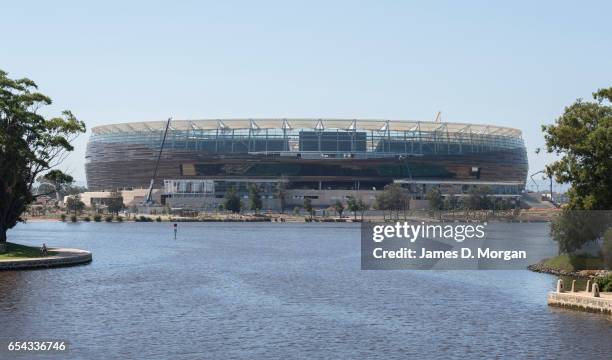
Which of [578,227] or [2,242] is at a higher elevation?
[578,227]

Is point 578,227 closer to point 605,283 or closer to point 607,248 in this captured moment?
point 607,248

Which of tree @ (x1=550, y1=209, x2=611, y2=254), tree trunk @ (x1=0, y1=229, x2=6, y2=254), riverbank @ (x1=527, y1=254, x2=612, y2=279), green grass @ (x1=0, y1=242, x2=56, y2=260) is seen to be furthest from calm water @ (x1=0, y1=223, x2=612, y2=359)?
tree trunk @ (x1=0, y1=229, x2=6, y2=254)

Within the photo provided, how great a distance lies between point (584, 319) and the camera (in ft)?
177

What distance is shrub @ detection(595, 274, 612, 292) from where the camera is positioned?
6066 centimetres

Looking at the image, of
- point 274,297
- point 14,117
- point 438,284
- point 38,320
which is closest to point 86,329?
point 38,320

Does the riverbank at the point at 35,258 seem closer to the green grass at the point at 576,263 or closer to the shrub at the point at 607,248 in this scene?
the green grass at the point at 576,263

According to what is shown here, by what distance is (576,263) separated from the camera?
272 feet

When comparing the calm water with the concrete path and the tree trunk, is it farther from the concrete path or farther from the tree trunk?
the tree trunk

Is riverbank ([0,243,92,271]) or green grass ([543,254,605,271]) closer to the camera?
green grass ([543,254,605,271])

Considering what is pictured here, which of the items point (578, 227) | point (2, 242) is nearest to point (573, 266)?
point (578, 227)

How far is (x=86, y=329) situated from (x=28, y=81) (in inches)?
1778

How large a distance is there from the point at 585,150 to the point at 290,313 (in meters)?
32.0

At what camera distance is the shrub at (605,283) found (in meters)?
60.7

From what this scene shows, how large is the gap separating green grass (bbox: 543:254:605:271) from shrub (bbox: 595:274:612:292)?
55.9 ft
